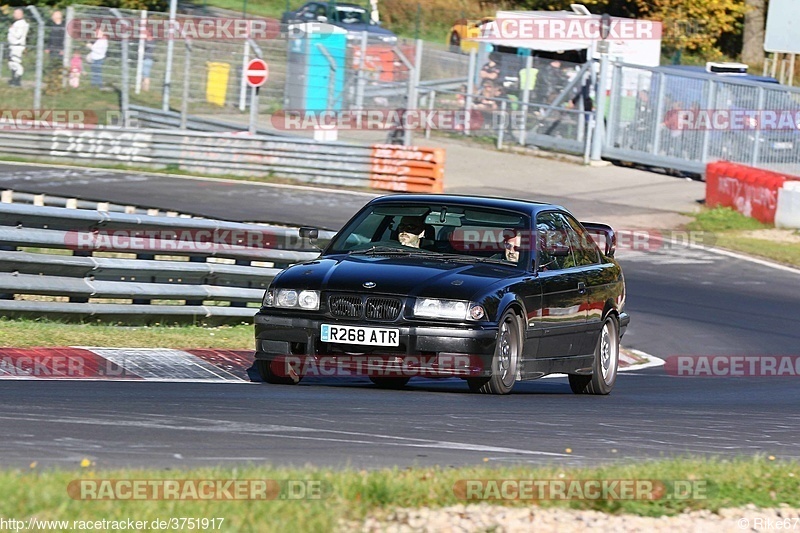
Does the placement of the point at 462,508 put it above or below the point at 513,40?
below

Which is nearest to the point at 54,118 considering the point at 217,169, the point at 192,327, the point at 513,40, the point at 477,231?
the point at 217,169

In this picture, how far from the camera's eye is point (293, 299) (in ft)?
29.7

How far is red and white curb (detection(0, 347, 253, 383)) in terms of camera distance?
9141 millimetres

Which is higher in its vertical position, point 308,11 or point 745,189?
point 308,11

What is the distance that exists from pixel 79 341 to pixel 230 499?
574cm

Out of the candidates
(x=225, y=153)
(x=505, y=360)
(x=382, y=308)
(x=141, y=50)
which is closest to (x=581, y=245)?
(x=505, y=360)

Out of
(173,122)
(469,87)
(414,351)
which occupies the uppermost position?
(469,87)

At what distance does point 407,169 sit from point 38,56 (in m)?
9.00

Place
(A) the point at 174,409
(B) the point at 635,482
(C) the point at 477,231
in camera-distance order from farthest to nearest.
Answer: (C) the point at 477,231, (A) the point at 174,409, (B) the point at 635,482

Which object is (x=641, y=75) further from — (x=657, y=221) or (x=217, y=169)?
(x=217, y=169)

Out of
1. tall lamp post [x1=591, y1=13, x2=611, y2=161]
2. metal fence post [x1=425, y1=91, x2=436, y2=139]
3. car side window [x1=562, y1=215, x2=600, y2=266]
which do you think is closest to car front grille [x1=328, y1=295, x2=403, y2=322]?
car side window [x1=562, y1=215, x2=600, y2=266]

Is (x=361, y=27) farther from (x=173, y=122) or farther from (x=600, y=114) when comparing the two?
(x=600, y=114)

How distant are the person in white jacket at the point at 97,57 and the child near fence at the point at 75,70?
0.69 feet

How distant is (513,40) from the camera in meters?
35.3
